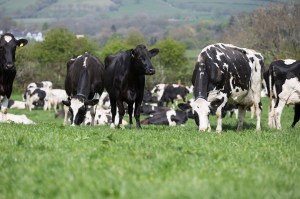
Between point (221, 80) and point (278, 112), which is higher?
point (221, 80)

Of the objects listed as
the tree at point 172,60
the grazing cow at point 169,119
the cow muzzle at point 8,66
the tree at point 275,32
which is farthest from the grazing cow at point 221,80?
the tree at point 172,60

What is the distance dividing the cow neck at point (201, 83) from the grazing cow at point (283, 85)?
442 cm

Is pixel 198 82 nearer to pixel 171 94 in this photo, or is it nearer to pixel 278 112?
pixel 278 112

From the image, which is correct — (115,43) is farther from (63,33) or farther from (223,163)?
(223,163)

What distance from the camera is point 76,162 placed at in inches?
275

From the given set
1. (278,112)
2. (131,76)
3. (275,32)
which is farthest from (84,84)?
(275,32)

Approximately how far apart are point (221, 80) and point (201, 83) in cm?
77

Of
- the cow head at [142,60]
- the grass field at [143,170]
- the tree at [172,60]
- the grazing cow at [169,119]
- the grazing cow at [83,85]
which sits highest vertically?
the cow head at [142,60]

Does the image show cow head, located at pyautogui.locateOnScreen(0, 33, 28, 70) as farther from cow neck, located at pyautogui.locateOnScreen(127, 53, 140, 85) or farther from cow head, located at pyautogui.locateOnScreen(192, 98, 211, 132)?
cow head, located at pyautogui.locateOnScreen(192, 98, 211, 132)

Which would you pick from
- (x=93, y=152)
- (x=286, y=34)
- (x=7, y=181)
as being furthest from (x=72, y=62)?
(x=286, y=34)

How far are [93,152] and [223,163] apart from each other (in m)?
1.97

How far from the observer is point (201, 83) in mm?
14164

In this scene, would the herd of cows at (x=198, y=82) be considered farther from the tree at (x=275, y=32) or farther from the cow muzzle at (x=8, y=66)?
the tree at (x=275, y=32)

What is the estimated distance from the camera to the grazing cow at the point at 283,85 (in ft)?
58.0
